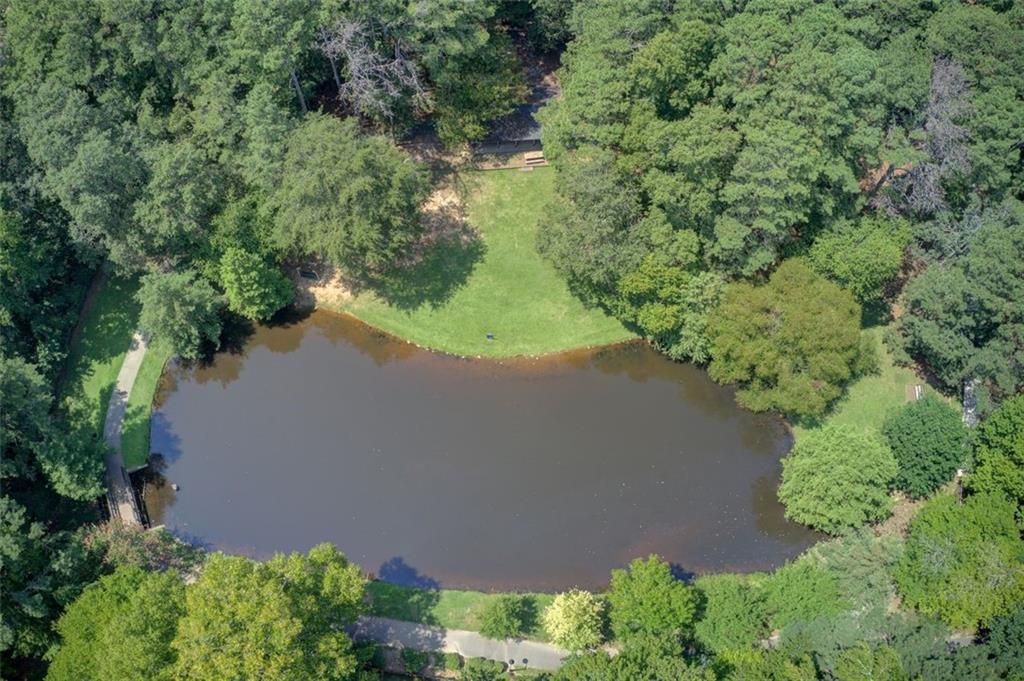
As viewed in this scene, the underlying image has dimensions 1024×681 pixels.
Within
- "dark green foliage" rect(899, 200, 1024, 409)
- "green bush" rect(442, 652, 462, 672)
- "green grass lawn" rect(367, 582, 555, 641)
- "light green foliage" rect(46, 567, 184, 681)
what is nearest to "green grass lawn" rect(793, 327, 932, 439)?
"dark green foliage" rect(899, 200, 1024, 409)

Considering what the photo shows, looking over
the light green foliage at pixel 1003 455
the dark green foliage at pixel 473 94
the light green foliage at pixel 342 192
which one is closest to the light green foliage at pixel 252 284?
the light green foliage at pixel 342 192

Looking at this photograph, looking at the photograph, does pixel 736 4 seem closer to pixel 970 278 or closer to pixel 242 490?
pixel 970 278

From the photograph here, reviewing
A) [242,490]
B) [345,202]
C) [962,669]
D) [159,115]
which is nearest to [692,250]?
[345,202]

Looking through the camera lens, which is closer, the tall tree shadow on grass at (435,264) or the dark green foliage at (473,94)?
the tall tree shadow on grass at (435,264)

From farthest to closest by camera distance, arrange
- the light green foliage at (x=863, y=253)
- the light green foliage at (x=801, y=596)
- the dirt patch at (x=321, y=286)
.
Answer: the dirt patch at (x=321, y=286)
the light green foliage at (x=863, y=253)
the light green foliage at (x=801, y=596)

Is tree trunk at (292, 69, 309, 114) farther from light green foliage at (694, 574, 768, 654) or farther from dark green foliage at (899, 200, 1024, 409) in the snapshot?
dark green foliage at (899, 200, 1024, 409)

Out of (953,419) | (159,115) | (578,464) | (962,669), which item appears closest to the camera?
(962,669)

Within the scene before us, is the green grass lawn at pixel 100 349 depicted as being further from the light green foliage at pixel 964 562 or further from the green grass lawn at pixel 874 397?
the light green foliage at pixel 964 562
